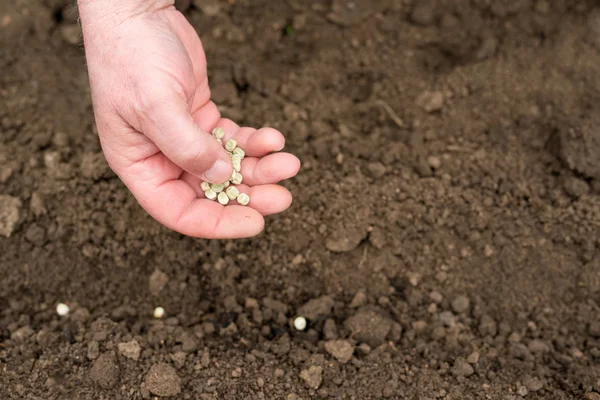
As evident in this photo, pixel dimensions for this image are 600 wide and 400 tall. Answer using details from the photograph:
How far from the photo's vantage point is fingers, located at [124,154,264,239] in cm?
271

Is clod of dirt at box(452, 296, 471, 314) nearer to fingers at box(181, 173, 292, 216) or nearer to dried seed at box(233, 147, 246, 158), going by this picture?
fingers at box(181, 173, 292, 216)

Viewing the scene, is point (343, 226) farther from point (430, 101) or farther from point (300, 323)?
point (430, 101)

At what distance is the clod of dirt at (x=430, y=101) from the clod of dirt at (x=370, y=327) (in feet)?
Result: 4.49

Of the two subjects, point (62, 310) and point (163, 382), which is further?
point (62, 310)

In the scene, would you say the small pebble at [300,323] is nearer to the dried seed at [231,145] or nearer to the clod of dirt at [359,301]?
the clod of dirt at [359,301]

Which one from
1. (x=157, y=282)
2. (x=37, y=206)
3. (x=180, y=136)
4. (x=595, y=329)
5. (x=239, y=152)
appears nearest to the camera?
(x=180, y=136)

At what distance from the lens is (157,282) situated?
3211mm

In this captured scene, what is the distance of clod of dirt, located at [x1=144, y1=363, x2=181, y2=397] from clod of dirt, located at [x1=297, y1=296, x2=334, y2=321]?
70cm

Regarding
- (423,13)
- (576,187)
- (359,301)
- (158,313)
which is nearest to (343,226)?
(359,301)

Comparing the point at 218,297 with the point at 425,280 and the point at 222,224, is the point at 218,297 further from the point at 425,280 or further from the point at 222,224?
the point at 425,280

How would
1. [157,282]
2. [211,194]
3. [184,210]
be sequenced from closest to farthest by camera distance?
[184,210] < [211,194] < [157,282]

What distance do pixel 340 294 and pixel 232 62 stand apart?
1.61 meters

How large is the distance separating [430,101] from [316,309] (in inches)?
57.8

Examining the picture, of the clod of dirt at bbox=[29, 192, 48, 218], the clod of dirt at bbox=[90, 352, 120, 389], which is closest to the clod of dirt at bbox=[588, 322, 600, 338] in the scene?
the clod of dirt at bbox=[90, 352, 120, 389]
